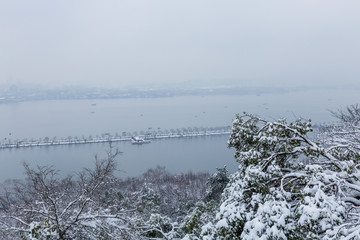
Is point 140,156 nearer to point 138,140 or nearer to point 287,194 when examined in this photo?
point 138,140

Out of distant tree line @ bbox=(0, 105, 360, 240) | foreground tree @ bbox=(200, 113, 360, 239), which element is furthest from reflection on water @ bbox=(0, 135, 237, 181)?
foreground tree @ bbox=(200, 113, 360, 239)

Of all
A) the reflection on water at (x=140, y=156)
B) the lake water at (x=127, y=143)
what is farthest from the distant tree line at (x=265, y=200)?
the reflection on water at (x=140, y=156)

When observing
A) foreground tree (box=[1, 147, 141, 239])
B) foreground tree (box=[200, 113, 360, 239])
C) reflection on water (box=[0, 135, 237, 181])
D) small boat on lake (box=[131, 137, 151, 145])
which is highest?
foreground tree (box=[200, 113, 360, 239])

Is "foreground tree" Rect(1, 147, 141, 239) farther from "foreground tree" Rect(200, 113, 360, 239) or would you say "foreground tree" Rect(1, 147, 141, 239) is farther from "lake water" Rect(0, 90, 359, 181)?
"lake water" Rect(0, 90, 359, 181)

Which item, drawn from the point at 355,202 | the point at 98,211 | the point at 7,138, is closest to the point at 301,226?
the point at 355,202

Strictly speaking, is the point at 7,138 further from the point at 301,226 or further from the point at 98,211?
the point at 301,226

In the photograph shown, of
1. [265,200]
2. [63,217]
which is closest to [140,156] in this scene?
[63,217]

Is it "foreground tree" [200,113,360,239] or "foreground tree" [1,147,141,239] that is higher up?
"foreground tree" [200,113,360,239]

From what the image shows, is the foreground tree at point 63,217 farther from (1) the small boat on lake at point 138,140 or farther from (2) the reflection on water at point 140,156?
(1) the small boat on lake at point 138,140
